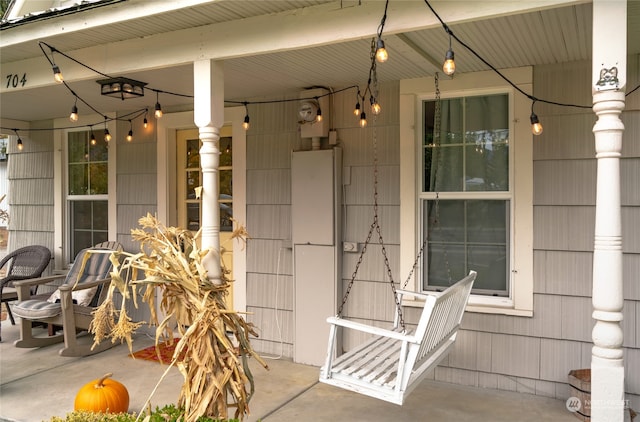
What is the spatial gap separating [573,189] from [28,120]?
6.18 metres

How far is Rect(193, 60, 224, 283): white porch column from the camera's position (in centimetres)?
309

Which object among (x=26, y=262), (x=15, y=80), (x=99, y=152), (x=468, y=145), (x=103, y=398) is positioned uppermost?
(x=15, y=80)

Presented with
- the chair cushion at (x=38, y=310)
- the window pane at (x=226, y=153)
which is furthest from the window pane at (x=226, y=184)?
the chair cushion at (x=38, y=310)

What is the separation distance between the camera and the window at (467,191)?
3891mm

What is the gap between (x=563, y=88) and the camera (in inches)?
143

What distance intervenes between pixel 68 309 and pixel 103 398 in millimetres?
1723

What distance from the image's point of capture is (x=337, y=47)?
11.2 feet

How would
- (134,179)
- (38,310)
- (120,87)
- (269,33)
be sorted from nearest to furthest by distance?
(269,33)
(120,87)
(38,310)
(134,179)

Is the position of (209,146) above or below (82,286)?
above

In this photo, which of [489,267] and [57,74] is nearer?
[57,74]

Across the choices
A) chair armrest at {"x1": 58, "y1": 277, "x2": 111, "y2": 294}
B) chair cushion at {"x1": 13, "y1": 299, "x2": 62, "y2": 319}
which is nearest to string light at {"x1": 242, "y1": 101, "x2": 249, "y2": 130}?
chair armrest at {"x1": 58, "y1": 277, "x2": 111, "y2": 294}

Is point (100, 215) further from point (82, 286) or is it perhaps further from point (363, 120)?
point (363, 120)

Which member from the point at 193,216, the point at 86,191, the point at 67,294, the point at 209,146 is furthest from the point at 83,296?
the point at 209,146

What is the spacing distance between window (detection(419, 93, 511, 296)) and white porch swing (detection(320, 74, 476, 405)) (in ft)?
2.54
